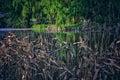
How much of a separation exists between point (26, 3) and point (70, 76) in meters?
28.8

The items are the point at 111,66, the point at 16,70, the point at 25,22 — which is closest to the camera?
the point at 111,66

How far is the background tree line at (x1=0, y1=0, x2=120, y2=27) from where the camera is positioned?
94.6 feet

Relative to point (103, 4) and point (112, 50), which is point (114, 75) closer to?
point (112, 50)

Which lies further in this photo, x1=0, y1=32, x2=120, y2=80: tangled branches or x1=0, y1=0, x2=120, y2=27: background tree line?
x1=0, y1=0, x2=120, y2=27: background tree line

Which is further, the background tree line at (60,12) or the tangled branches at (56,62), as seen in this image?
the background tree line at (60,12)

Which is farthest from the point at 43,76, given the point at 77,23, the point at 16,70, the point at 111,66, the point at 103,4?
the point at 77,23

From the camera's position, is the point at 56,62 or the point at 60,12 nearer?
the point at 56,62

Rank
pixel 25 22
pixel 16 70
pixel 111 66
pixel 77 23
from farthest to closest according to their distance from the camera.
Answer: pixel 25 22 < pixel 77 23 < pixel 16 70 < pixel 111 66

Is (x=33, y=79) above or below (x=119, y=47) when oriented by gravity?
below

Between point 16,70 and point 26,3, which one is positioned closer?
point 16,70

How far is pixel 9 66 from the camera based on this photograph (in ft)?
17.1

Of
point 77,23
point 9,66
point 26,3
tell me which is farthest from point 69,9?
point 9,66

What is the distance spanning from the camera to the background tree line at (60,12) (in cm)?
2884

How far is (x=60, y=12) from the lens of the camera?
103ft
